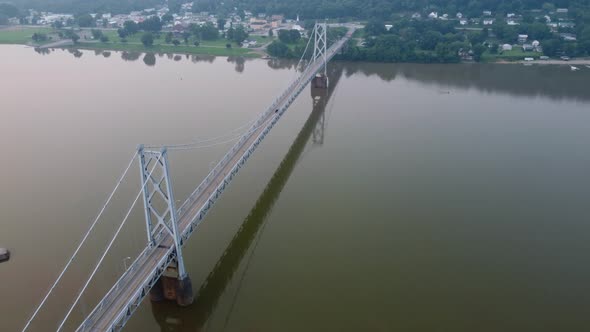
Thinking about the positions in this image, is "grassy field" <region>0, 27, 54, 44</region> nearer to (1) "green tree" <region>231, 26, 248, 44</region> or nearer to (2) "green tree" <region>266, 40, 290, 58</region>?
(1) "green tree" <region>231, 26, 248, 44</region>

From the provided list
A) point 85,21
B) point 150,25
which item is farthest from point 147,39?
point 85,21

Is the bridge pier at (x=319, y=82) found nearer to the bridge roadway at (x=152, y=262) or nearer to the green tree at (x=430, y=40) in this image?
the bridge roadway at (x=152, y=262)

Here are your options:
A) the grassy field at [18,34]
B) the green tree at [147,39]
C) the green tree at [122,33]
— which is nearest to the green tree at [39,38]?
the grassy field at [18,34]

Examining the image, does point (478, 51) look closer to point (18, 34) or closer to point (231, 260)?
point (231, 260)

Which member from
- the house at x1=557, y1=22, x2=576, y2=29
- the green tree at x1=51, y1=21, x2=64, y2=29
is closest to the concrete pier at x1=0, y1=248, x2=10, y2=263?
the green tree at x1=51, y1=21, x2=64, y2=29

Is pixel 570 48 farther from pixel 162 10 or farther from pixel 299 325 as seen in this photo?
pixel 162 10

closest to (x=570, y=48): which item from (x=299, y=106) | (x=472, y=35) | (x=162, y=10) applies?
(x=472, y=35)

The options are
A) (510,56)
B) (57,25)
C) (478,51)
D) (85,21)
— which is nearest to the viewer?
(478,51)
